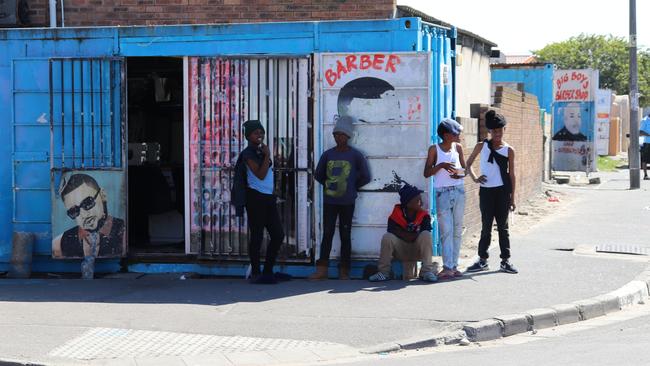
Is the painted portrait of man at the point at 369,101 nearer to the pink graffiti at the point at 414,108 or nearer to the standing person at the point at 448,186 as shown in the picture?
the pink graffiti at the point at 414,108

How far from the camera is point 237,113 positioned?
35.7ft

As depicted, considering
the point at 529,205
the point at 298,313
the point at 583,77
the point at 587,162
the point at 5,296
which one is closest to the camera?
the point at 298,313

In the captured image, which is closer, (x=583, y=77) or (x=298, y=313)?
(x=298, y=313)

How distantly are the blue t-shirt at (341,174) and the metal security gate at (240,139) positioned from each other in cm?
40

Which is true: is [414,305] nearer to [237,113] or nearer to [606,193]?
[237,113]

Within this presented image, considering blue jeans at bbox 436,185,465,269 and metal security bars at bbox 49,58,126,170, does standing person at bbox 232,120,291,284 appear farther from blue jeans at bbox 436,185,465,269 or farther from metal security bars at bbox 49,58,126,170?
blue jeans at bbox 436,185,465,269

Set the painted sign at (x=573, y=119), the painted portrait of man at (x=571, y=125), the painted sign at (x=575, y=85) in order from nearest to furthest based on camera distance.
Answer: the painted sign at (x=573, y=119)
the painted portrait of man at (x=571, y=125)
the painted sign at (x=575, y=85)

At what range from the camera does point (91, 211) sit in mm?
11031

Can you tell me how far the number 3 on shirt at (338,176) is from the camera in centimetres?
1033

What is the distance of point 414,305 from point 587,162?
77.0 feet

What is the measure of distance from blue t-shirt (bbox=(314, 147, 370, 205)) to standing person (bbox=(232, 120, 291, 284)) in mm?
587

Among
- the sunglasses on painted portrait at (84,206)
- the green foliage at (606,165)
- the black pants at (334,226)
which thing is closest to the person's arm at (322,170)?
the black pants at (334,226)

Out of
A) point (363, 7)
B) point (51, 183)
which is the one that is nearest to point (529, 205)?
point (363, 7)

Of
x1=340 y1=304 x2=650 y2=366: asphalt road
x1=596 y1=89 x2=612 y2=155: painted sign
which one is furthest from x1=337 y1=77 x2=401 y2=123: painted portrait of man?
x1=596 y1=89 x2=612 y2=155: painted sign
